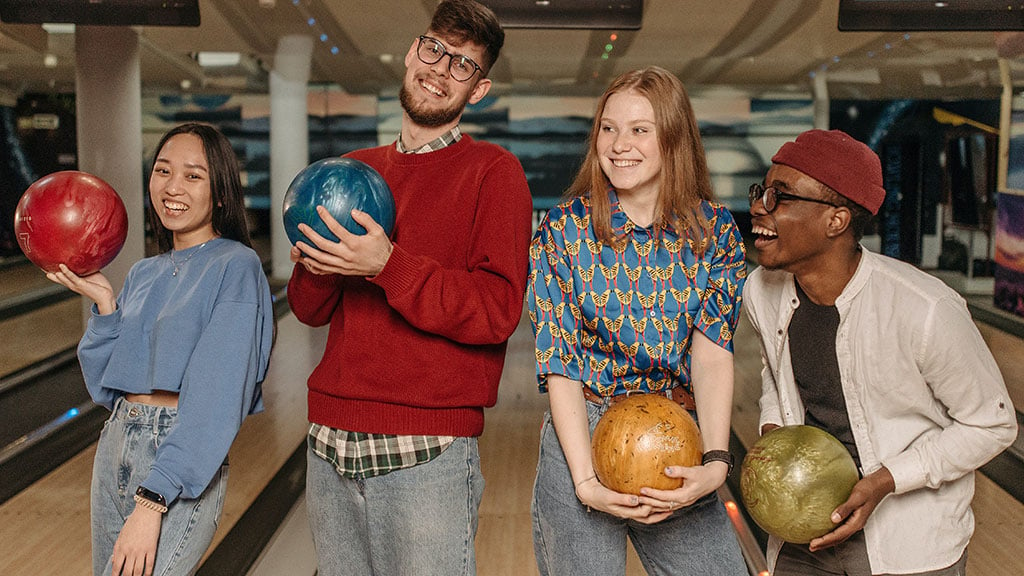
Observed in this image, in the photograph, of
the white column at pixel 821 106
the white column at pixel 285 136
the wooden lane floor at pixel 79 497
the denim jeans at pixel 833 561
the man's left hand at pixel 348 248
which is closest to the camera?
the man's left hand at pixel 348 248

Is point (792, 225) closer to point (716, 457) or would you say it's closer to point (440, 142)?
point (716, 457)

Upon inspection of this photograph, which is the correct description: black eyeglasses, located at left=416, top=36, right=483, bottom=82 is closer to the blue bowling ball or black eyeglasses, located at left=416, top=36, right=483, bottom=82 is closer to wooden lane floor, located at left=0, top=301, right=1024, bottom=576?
the blue bowling ball

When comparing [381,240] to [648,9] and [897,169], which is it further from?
[897,169]

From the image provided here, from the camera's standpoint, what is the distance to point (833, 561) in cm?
168

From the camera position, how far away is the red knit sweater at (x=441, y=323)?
153 cm

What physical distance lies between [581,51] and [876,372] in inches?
276

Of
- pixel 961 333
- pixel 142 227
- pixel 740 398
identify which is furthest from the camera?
pixel 142 227

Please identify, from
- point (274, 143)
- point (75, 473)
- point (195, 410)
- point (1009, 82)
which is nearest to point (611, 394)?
point (195, 410)

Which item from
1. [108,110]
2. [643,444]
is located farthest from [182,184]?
[108,110]

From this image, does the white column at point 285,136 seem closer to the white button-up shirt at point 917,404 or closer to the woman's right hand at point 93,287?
the woman's right hand at point 93,287

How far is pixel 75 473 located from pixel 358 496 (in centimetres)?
298

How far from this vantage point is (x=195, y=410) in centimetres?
157

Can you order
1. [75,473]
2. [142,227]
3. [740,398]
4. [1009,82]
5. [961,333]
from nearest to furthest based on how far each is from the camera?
Result: [961,333] < [75,473] < [740,398] < [142,227] < [1009,82]

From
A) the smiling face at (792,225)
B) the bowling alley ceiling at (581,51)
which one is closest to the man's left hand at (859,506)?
the smiling face at (792,225)
